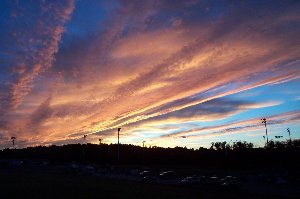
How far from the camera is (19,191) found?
37906 millimetres

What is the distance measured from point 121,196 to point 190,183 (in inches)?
804

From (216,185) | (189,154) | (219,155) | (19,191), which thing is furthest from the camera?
(189,154)

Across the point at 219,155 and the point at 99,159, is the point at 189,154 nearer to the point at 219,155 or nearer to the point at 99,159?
the point at 219,155

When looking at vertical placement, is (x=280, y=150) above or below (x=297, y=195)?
above

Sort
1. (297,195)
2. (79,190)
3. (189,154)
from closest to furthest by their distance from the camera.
Result: 1. (79,190)
2. (297,195)
3. (189,154)

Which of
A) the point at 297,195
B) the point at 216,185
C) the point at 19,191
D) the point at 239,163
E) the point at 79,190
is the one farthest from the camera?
the point at 239,163

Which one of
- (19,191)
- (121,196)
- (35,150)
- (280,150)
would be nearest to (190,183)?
(121,196)

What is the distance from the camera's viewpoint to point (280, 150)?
358ft

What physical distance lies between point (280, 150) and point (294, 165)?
42.4ft

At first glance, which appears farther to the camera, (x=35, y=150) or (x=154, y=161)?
(x=35, y=150)

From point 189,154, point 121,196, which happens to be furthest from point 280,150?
point 121,196

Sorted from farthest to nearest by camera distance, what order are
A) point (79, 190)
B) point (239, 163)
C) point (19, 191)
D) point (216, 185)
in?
1. point (239, 163)
2. point (216, 185)
3. point (79, 190)
4. point (19, 191)

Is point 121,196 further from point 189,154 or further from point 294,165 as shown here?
point 189,154

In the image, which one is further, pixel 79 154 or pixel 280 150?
pixel 79 154
